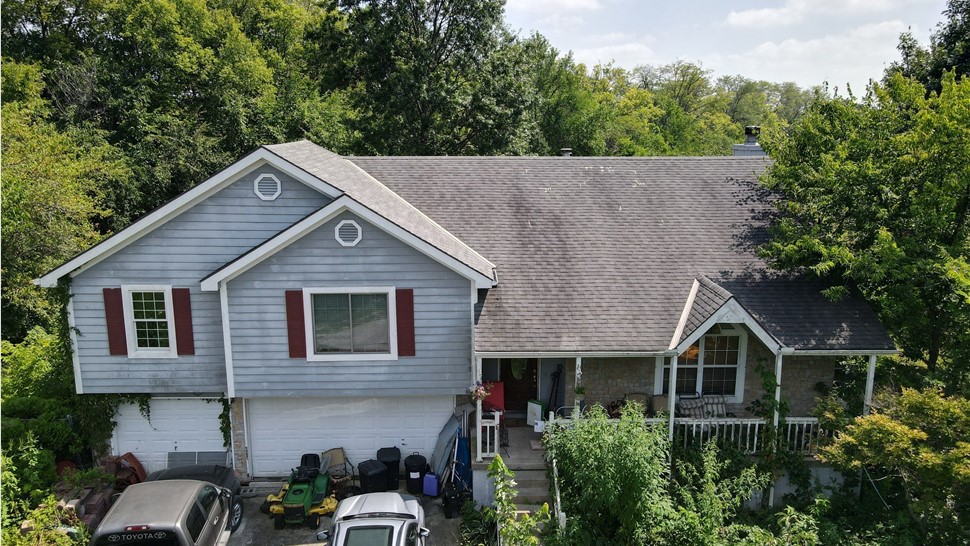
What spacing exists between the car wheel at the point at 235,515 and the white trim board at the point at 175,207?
5780 millimetres

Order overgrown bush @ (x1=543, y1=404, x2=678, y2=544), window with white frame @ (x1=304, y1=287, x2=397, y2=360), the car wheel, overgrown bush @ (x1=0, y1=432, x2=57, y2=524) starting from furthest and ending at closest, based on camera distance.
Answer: window with white frame @ (x1=304, y1=287, x2=397, y2=360) → the car wheel → overgrown bush @ (x1=0, y1=432, x2=57, y2=524) → overgrown bush @ (x1=543, y1=404, x2=678, y2=544)

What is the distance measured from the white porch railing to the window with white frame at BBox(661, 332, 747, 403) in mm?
1021

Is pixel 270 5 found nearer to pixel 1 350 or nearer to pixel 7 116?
pixel 7 116

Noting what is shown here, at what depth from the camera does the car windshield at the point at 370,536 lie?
9.31 m

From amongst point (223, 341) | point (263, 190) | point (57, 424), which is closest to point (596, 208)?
point (263, 190)

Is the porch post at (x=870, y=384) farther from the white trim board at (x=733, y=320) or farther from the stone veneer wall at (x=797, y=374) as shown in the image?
the white trim board at (x=733, y=320)

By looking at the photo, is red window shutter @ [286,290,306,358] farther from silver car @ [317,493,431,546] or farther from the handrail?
the handrail

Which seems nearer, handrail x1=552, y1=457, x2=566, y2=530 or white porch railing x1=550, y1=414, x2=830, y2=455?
handrail x1=552, y1=457, x2=566, y2=530

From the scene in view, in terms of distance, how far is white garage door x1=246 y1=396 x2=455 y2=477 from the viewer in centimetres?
1326

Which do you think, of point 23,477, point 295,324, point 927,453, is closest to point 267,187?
point 295,324

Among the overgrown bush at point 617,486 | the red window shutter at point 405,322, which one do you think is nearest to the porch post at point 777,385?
the overgrown bush at point 617,486

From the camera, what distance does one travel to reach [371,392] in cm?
1277

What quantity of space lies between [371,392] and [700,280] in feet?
26.2

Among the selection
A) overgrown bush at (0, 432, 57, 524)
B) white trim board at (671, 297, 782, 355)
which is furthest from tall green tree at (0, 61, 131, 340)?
white trim board at (671, 297, 782, 355)
